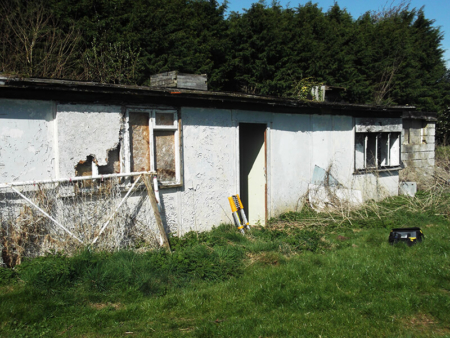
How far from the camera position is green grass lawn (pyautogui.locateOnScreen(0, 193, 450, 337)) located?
14.5 ft

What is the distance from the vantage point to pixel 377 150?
41.8 feet

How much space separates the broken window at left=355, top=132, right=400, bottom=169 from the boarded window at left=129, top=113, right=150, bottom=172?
23.6 ft

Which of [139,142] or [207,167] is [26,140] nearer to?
[139,142]

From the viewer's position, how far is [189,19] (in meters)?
19.8

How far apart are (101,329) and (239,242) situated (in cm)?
370

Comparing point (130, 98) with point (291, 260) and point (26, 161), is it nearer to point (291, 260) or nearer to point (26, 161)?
point (26, 161)

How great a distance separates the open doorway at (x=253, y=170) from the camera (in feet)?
32.4

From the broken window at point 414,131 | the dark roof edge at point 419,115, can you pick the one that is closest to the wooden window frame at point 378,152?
the dark roof edge at point 419,115

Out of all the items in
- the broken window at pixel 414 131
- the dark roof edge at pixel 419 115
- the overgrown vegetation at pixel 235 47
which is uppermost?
the overgrown vegetation at pixel 235 47

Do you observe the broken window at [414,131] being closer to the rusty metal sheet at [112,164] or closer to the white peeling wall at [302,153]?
the white peeling wall at [302,153]

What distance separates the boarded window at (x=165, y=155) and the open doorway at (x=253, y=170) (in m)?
2.72

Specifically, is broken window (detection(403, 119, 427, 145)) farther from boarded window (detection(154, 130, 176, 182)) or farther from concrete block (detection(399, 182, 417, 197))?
boarded window (detection(154, 130, 176, 182))

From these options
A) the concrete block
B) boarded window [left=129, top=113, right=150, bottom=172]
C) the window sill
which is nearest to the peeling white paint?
boarded window [left=129, top=113, right=150, bottom=172]

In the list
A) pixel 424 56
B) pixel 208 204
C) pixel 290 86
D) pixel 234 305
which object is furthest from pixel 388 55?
pixel 234 305
